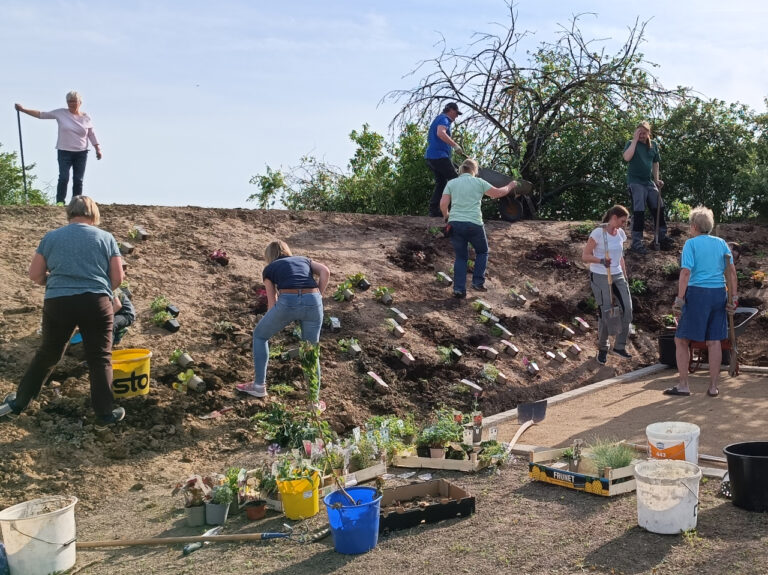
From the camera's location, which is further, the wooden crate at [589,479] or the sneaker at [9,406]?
the sneaker at [9,406]

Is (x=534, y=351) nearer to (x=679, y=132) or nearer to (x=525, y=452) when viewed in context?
(x=525, y=452)

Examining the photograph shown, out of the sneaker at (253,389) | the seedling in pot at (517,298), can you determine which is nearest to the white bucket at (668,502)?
the sneaker at (253,389)

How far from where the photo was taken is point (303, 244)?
434 inches

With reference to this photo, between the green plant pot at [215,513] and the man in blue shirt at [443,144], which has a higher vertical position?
A: the man in blue shirt at [443,144]

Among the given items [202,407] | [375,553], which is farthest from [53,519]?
[202,407]

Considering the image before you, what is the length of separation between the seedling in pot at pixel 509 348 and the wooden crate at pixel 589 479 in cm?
389

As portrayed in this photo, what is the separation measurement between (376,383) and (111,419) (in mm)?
2730

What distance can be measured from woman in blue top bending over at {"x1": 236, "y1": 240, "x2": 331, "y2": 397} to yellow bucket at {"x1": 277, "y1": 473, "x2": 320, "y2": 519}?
206 cm

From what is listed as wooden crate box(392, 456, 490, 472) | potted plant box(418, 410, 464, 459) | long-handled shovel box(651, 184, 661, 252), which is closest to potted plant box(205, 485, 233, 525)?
wooden crate box(392, 456, 490, 472)

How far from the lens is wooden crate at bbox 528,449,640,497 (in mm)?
4938

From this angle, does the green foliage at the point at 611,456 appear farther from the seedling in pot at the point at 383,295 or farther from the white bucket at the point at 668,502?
the seedling in pot at the point at 383,295

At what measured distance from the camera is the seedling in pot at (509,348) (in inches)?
365

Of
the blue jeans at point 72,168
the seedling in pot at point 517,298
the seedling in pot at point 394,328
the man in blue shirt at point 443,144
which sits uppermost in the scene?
the man in blue shirt at point 443,144

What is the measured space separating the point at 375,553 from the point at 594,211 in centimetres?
1412
